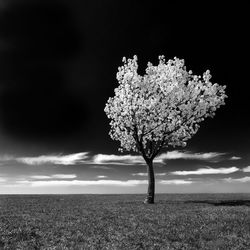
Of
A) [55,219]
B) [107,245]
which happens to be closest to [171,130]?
[55,219]

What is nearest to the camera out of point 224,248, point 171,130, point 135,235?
point 224,248

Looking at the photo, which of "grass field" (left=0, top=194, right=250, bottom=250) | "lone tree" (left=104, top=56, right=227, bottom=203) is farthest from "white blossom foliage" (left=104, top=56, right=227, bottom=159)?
"grass field" (left=0, top=194, right=250, bottom=250)

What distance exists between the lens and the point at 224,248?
19016 mm

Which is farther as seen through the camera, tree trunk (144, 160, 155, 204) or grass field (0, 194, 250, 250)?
tree trunk (144, 160, 155, 204)

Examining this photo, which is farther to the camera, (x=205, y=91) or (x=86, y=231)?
(x=205, y=91)

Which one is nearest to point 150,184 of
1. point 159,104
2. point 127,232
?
point 159,104

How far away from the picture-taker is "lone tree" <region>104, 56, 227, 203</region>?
48.1 meters

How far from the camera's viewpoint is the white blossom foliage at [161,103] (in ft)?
158

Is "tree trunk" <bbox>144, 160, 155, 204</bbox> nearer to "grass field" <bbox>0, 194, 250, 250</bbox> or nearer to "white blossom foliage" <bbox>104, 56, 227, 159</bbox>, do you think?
"white blossom foliage" <bbox>104, 56, 227, 159</bbox>

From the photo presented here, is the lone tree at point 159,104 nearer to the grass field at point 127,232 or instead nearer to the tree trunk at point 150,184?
the tree trunk at point 150,184

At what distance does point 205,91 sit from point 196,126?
4778mm

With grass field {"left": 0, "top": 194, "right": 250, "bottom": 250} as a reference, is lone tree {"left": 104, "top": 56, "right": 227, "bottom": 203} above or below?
above

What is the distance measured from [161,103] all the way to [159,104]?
0.96 ft

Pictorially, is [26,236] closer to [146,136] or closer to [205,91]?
[146,136]
